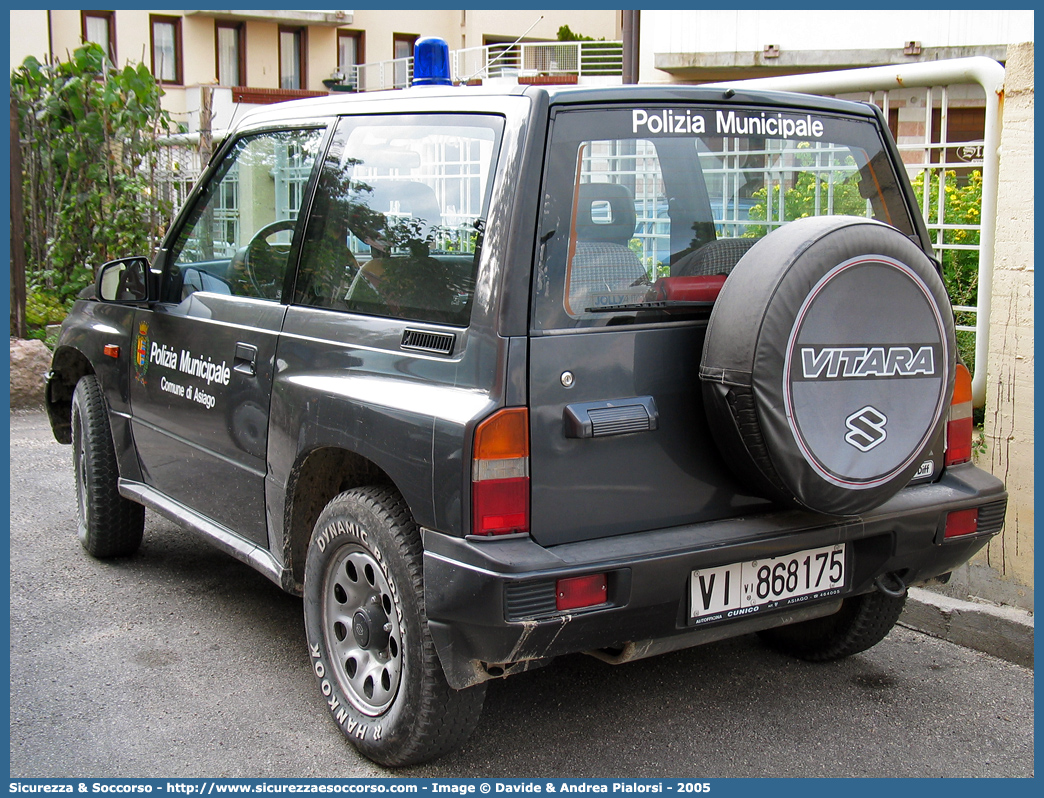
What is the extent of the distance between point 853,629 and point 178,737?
2257 millimetres

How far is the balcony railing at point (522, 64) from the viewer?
28.7 meters

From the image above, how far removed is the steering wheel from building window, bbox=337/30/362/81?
32.4 metres

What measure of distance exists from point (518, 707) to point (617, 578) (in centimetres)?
103

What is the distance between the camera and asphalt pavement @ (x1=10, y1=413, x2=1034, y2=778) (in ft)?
10.2

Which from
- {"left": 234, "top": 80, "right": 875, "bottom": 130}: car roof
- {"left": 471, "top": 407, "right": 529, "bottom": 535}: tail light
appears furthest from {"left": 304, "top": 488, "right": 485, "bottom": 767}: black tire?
{"left": 234, "top": 80, "right": 875, "bottom": 130}: car roof

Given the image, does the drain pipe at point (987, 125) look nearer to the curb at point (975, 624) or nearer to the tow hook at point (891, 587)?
the curb at point (975, 624)

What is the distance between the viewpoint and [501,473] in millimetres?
2602

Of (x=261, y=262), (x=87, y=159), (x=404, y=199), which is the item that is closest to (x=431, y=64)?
(x=404, y=199)

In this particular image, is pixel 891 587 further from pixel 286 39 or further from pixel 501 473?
pixel 286 39

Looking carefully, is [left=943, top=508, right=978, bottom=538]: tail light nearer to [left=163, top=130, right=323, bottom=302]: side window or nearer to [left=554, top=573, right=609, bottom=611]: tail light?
[left=554, top=573, right=609, bottom=611]: tail light

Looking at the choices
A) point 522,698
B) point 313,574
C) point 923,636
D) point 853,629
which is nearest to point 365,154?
point 313,574
